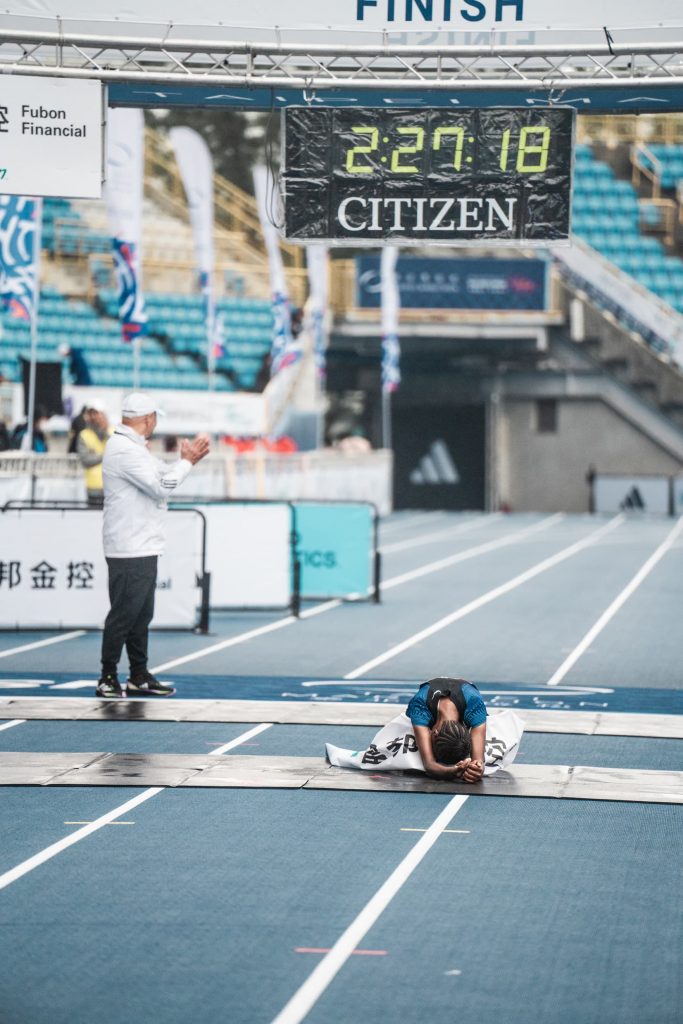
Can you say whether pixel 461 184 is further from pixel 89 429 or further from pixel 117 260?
pixel 117 260

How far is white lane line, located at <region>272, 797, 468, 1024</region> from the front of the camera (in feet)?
16.7

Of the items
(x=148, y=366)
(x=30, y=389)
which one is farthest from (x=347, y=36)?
(x=148, y=366)

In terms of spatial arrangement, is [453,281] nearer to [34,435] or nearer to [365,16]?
[34,435]

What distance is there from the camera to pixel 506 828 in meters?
7.56

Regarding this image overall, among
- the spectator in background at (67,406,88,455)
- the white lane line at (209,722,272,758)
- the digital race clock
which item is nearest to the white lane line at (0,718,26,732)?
the white lane line at (209,722,272,758)

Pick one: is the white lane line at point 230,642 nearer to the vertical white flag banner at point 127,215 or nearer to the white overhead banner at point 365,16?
the white overhead banner at point 365,16

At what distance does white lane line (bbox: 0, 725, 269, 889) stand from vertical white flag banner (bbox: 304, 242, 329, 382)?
2807 centimetres

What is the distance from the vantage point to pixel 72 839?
7.27m

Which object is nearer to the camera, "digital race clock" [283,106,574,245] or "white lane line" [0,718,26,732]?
"white lane line" [0,718,26,732]

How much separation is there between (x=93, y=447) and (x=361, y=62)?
725 centimetres

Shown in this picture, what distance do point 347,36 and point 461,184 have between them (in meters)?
1.41

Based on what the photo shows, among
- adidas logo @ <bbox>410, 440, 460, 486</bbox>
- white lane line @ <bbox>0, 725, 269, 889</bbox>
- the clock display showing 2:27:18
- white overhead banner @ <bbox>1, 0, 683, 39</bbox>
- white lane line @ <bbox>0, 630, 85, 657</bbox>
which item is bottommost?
white lane line @ <bbox>0, 630, 85, 657</bbox>

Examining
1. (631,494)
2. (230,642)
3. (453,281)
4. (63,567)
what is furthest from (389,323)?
(230,642)

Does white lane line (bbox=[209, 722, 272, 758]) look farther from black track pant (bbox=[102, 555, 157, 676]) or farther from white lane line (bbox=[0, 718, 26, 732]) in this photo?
white lane line (bbox=[0, 718, 26, 732])
